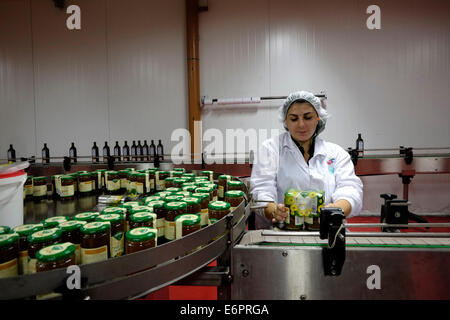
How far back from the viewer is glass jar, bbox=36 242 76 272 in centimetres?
64

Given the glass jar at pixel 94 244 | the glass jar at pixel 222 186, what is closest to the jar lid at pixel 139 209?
the glass jar at pixel 94 244

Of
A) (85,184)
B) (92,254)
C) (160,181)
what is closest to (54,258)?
(92,254)

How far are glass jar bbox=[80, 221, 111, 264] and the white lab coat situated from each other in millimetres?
1059

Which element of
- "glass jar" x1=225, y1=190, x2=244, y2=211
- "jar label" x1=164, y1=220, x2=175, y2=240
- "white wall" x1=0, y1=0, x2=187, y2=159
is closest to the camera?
"jar label" x1=164, y1=220, x2=175, y2=240

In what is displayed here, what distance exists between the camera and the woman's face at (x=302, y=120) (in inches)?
66.4

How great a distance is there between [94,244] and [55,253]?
5.0 inches

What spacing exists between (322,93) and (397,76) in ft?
3.79

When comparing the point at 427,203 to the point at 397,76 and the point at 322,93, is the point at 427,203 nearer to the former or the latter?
the point at 397,76

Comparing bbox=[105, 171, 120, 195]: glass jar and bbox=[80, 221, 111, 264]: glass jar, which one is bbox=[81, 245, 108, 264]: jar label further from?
bbox=[105, 171, 120, 195]: glass jar

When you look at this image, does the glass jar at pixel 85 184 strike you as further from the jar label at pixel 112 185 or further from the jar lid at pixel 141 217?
the jar lid at pixel 141 217

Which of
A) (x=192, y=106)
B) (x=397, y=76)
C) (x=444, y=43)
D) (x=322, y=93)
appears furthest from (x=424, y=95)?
(x=192, y=106)

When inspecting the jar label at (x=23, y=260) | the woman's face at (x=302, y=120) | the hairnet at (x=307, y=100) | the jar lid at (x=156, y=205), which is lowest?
the jar label at (x=23, y=260)

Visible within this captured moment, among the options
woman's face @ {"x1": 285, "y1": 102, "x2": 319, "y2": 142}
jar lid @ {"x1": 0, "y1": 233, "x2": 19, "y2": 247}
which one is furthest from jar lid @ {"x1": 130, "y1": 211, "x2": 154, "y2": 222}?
woman's face @ {"x1": 285, "y1": 102, "x2": 319, "y2": 142}

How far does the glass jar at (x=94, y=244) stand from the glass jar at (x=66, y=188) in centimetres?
110
